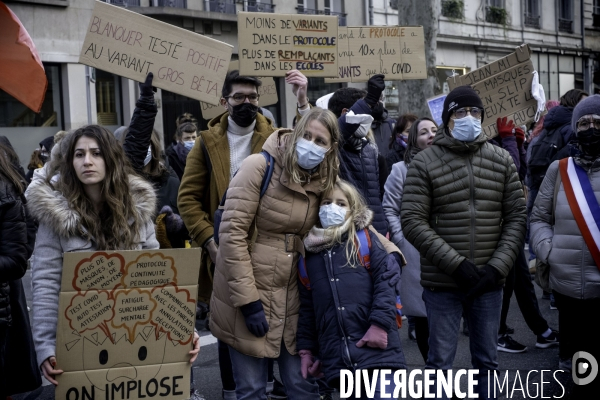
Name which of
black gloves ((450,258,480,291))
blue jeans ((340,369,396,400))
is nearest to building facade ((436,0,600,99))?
black gloves ((450,258,480,291))

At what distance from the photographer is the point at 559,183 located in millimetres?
5098

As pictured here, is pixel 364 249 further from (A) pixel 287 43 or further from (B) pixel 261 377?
(A) pixel 287 43

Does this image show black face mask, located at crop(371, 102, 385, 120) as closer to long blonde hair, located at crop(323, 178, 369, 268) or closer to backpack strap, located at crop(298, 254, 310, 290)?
long blonde hair, located at crop(323, 178, 369, 268)

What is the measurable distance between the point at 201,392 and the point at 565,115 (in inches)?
165

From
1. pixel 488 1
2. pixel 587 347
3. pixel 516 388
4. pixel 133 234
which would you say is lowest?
pixel 516 388

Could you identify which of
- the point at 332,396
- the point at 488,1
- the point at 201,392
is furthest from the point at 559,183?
the point at 488,1

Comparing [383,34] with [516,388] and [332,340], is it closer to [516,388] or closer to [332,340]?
[516,388]

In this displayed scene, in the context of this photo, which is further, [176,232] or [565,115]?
[565,115]

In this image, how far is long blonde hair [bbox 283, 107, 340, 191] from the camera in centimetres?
427

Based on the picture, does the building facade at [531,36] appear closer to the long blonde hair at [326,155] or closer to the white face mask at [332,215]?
the long blonde hair at [326,155]

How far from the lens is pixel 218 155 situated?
5305mm

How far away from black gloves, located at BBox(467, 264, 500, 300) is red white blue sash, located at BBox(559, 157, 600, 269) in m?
0.57

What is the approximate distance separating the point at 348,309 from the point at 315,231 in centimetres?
42

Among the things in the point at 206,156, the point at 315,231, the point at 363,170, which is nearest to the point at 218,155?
the point at 206,156
